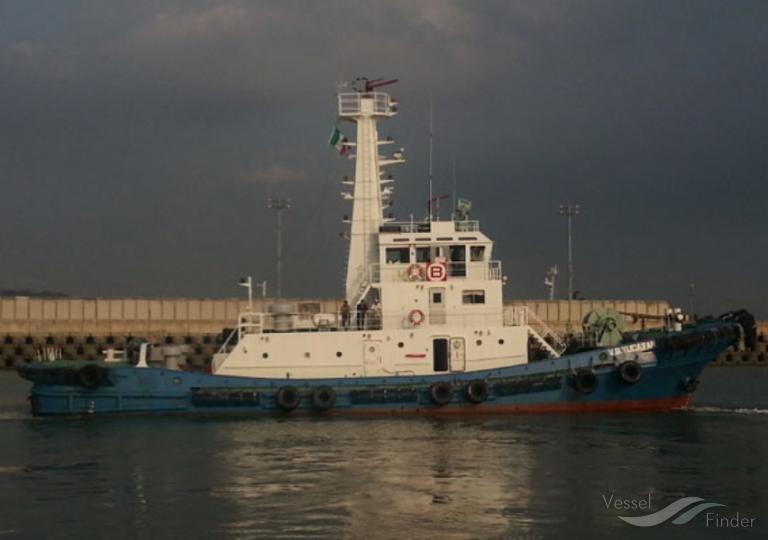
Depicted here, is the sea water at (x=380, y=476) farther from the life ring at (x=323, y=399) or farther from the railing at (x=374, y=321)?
the railing at (x=374, y=321)

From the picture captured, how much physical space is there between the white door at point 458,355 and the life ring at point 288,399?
3703mm

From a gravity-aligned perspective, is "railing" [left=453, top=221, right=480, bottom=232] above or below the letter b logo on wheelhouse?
above

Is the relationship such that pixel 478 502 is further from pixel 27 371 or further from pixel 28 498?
pixel 27 371

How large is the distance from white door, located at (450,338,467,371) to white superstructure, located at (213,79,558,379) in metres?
0.02

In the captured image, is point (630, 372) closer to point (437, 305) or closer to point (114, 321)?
point (437, 305)

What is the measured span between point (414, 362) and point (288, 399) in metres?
3.07

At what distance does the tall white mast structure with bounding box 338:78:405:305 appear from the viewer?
28.4 metres

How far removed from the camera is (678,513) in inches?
637

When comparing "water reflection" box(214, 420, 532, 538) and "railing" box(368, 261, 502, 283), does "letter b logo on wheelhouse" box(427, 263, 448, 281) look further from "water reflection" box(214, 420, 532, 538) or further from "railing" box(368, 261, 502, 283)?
"water reflection" box(214, 420, 532, 538)

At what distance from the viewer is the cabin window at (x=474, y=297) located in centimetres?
2753

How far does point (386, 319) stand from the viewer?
89.6 feet

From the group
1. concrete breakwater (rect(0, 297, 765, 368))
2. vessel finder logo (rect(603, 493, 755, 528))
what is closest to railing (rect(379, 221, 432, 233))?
vessel finder logo (rect(603, 493, 755, 528))

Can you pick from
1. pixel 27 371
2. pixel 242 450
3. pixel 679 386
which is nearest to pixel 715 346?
pixel 679 386

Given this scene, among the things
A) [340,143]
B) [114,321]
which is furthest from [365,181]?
[114,321]
